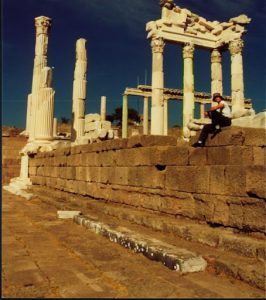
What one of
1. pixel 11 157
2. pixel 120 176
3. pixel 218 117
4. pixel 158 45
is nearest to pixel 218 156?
pixel 218 117

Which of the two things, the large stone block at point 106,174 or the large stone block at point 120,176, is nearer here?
the large stone block at point 120,176

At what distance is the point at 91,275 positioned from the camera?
4020 millimetres

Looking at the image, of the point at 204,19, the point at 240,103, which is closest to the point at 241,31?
the point at 204,19

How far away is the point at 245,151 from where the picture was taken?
18.4 ft

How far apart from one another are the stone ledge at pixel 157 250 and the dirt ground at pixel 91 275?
84 mm

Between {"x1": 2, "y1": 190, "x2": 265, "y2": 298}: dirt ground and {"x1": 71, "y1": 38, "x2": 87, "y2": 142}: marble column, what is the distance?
14.0 metres

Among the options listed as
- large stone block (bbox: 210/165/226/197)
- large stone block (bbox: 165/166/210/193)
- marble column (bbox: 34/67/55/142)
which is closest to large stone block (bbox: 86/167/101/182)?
large stone block (bbox: 165/166/210/193)

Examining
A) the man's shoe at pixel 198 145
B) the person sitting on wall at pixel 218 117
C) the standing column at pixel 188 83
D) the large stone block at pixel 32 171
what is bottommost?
the large stone block at pixel 32 171

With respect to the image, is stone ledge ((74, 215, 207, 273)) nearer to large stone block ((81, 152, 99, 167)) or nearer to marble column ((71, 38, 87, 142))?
large stone block ((81, 152, 99, 167))

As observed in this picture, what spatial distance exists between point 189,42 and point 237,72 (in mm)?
3706

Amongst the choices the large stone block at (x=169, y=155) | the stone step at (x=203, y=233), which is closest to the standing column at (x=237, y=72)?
the large stone block at (x=169, y=155)

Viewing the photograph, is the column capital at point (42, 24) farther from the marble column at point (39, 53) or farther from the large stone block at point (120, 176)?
the large stone block at point (120, 176)

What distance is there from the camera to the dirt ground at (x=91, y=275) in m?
3.42

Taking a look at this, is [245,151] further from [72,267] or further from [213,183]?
[72,267]
